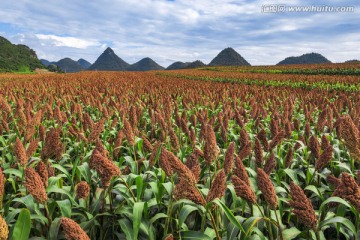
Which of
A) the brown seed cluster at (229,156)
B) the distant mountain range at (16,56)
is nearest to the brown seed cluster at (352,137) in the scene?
the brown seed cluster at (229,156)

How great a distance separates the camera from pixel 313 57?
18050 cm

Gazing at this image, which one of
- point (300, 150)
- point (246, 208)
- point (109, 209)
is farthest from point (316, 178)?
point (109, 209)

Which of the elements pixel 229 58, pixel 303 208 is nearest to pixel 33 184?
pixel 303 208

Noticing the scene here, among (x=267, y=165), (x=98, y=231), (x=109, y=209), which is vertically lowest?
(x=98, y=231)

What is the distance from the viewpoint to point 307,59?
591 ft

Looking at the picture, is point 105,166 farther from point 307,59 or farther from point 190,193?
point 307,59

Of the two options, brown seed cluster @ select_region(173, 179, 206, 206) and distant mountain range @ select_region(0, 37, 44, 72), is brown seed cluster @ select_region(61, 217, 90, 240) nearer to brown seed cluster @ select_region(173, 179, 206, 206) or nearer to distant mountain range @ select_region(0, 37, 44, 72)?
brown seed cluster @ select_region(173, 179, 206, 206)

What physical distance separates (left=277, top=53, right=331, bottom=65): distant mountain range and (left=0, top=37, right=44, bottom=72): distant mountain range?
127 metres

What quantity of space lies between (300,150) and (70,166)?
2631mm

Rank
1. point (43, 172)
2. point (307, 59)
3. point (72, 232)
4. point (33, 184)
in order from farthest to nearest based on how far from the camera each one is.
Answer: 1. point (307, 59)
2. point (43, 172)
3. point (33, 184)
4. point (72, 232)

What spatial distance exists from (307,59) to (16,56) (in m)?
151

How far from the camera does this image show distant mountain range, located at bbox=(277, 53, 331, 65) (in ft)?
563

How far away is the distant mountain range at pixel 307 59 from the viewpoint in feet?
563

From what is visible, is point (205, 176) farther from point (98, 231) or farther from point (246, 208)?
point (98, 231)
